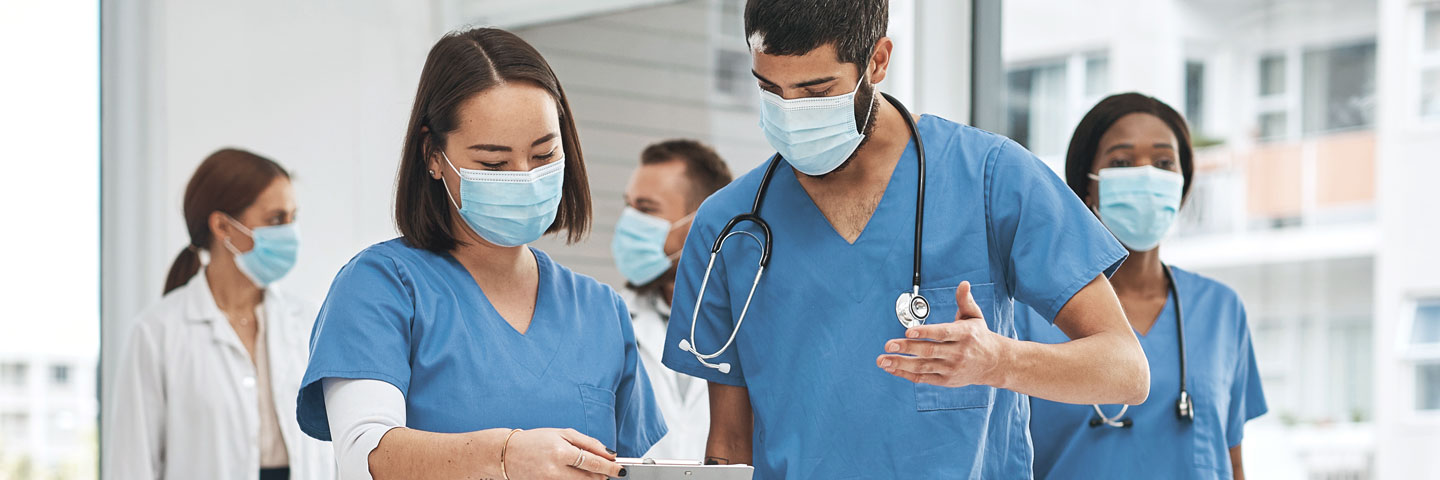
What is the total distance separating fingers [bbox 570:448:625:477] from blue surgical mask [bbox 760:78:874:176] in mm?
459

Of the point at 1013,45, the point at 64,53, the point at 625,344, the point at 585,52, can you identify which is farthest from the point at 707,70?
the point at 625,344

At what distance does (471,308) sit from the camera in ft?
5.38

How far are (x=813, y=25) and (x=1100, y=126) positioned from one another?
42.8 inches

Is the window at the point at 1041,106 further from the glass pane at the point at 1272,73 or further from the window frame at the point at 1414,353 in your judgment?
the window frame at the point at 1414,353

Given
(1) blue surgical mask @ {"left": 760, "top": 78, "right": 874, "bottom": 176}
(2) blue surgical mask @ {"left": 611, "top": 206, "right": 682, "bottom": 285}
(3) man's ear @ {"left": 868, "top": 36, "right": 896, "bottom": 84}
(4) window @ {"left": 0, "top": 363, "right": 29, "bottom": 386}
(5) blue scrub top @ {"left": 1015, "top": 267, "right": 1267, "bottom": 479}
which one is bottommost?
(4) window @ {"left": 0, "top": 363, "right": 29, "bottom": 386}

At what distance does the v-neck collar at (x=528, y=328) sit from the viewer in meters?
1.64

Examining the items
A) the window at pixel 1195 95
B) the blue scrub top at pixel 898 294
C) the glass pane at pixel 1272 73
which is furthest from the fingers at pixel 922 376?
the glass pane at pixel 1272 73

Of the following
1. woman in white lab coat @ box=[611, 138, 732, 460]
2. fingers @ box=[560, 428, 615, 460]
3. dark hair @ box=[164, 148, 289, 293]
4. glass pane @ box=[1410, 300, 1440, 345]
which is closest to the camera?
fingers @ box=[560, 428, 615, 460]

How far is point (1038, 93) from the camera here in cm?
425

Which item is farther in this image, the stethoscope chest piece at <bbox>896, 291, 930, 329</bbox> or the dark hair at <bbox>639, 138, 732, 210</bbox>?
the dark hair at <bbox>639, 138, 732, 210</bbox>

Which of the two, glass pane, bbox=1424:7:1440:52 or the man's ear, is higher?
glass pane, bbox=1424:7:1440:52

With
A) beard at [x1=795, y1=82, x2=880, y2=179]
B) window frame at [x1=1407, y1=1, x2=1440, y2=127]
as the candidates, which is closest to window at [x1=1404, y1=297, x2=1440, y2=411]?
window frame at [x1=1407, y1=1, x2=1440, y2=127]

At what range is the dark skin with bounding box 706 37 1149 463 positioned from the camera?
51.3 inches

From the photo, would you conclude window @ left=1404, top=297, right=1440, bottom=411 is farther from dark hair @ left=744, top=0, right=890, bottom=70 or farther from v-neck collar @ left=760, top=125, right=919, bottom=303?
dark hair @ left=744, top=0, right=890, bottom=70
